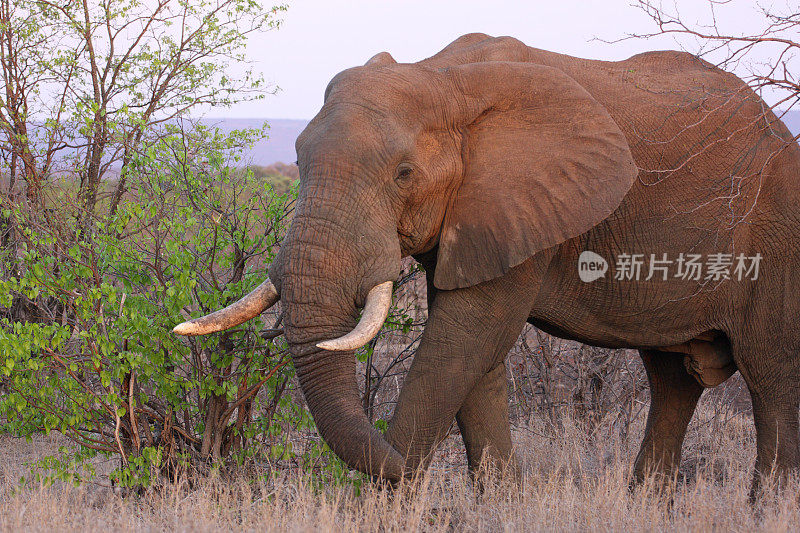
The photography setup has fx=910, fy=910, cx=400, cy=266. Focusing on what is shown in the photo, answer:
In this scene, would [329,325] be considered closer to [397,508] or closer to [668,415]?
[397,508]

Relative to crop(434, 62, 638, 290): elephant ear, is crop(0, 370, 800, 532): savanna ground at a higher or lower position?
lower

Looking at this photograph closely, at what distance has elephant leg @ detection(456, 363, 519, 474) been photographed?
568 cm

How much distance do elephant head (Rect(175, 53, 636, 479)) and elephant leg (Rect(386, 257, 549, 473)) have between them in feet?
0.53

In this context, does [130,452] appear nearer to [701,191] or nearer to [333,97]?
[333,97]

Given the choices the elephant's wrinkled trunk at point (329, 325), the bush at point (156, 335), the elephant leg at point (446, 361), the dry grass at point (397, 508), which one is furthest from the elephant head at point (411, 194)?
the bush at point (156, 335)

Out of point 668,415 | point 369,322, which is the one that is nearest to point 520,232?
point 369,322

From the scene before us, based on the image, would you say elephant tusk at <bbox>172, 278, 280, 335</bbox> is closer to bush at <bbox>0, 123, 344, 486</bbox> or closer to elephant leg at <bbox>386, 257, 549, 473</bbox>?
bush at <bbox>0, 123, 344, 486</bbox>

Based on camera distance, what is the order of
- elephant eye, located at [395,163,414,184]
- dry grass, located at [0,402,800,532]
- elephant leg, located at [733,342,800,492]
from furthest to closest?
elephant leg, located at [733,342,800,492], elephant eye, located at [395,163,414,184], dry grass, located at [0,402,800,532]

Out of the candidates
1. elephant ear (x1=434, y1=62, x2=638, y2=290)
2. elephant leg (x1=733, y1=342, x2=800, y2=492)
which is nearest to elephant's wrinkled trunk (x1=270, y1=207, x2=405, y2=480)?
elephant ear (x1=434, y1=62, x2=638, y2=290)

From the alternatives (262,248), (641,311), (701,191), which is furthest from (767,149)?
(262,248)

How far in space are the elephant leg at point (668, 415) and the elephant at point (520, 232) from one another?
40 cm
